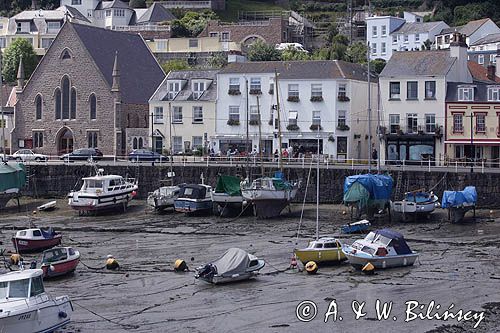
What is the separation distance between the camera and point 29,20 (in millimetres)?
129125

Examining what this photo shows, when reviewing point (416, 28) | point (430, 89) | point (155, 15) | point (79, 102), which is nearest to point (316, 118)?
point (430, 89)

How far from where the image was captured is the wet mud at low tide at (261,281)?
32719 millimetres

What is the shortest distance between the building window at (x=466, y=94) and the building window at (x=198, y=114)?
62.9ft

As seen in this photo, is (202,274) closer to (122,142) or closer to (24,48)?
(122,142)

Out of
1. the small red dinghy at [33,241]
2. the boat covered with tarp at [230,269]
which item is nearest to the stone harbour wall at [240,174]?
the small red dinghy at [33,241]

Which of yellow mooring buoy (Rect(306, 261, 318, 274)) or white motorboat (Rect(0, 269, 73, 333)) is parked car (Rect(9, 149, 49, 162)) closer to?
yellow mooring buoy (Rect(306, 261, 318, 274))

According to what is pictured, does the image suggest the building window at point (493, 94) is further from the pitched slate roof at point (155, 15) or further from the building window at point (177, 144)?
the pitched slate roof at point (155, 15)

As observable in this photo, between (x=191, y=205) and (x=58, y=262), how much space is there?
18.9 m

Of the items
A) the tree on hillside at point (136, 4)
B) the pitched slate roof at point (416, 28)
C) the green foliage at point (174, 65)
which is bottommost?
the green foliage at point (174, 65)

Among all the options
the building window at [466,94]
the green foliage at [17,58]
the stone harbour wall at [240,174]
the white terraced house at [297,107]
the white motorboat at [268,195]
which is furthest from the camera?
the green foliage at [17,58]

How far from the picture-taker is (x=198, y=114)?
250ft

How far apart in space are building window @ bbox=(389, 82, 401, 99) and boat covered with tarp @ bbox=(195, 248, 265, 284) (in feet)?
112

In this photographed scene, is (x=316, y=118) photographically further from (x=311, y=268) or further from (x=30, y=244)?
(x=311, y=268)

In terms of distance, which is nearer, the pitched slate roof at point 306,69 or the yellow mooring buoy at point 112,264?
the yellow mooring buoy at point 112,264
